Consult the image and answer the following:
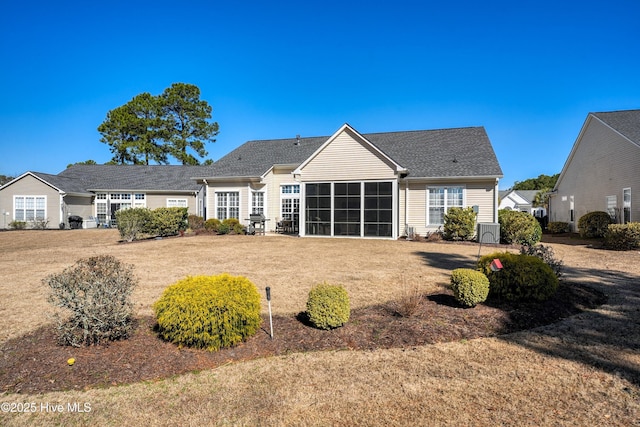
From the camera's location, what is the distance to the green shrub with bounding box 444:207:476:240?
17.0 m

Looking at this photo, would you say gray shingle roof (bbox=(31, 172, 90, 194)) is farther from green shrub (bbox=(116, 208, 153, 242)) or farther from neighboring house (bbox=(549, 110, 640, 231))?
neighboring house (bbox=(549, 110, 640, 231))

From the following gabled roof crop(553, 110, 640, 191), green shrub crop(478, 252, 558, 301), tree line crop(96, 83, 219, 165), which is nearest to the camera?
green shrub crop(478, 252, 558, 301)

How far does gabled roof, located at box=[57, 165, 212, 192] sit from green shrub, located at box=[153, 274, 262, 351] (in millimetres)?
25773

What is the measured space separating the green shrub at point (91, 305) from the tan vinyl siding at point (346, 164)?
48.5 feet

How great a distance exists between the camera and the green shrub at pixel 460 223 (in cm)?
1705

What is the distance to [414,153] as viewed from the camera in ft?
70.9

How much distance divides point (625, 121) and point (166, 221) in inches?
1011

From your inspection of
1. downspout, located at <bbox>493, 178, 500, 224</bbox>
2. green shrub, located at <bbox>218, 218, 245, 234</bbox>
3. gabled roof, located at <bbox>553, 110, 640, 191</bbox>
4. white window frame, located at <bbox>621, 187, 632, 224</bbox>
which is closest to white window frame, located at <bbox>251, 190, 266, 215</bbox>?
green shrub, located at <bbox>218, 218, 245, 234</bbox>

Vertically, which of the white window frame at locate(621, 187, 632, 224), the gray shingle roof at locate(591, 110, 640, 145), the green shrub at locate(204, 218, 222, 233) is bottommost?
the green shrub at locate(204, 218, 222, 233)

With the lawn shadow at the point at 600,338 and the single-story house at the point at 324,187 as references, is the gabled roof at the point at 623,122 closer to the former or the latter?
the single-story house at the point at 324,187

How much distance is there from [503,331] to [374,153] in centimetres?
1399

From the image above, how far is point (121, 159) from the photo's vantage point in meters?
47.9

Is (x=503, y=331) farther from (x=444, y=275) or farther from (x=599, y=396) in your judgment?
(x=444, y=275)

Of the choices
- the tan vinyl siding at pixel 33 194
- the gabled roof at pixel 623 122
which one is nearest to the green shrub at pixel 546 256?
the gabled roof at pixel 623 122
